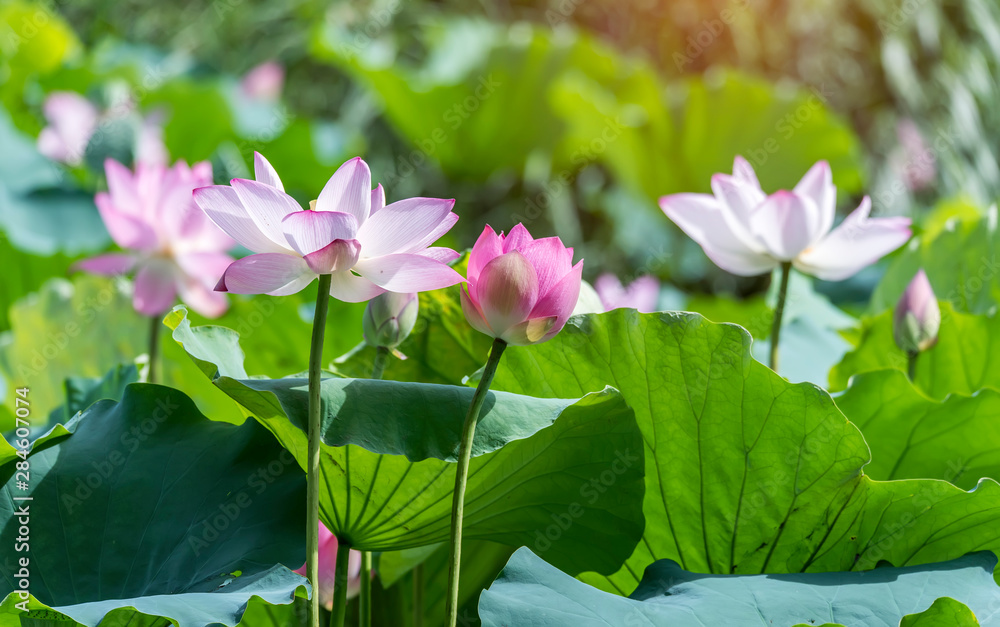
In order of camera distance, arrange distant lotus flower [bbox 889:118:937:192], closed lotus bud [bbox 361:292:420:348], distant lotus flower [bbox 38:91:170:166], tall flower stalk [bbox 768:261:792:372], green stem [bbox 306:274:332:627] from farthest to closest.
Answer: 1. distant lotus flower [bbox 889:118:937:192]
2. distant lotus flower [bbox 38:91:170:166]
3. tall flower stalk [bbox 768:261:792:372]
4. closed lotus bud [bbox 361:292:420:348]
5. green stem [bbox 306:274:332:627]

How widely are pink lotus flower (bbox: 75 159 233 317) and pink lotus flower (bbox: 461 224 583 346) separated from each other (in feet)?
1.49

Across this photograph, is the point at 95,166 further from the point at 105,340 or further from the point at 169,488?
the point at 169,488

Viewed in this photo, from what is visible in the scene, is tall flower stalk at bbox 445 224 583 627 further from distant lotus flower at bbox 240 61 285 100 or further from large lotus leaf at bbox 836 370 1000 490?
distant lotus flower at bbox 240 61 285 100

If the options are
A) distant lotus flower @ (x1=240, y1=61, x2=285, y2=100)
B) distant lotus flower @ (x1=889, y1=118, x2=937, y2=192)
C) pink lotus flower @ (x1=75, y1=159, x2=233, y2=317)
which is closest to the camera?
pink lotus flower @ (x1=75, y1=159, x2=233, y2=317)

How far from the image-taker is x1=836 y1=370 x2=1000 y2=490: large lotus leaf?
21.5 inches

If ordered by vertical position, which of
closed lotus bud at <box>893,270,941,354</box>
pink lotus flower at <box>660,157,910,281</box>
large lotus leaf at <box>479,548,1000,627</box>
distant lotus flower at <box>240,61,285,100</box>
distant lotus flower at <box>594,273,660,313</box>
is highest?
pink lotus flower at <box>660,157,910,281</box>

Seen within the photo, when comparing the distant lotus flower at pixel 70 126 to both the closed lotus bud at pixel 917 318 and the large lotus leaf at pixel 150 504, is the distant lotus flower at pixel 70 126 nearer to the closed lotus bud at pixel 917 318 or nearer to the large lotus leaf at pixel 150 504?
the large lotus leaf at pixel 150 504

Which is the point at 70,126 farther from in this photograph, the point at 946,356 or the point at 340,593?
the point at 946,356

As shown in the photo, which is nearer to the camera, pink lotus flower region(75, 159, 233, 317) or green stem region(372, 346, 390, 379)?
green stem region(372, 346, 390, 379)

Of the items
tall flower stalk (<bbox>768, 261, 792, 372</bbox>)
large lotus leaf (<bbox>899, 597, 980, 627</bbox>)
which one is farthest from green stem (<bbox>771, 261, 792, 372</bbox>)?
large lotus leaf (<bbox>899, 597, 980, 627</bbox>)

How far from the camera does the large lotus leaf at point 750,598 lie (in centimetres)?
40

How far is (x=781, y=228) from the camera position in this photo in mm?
628

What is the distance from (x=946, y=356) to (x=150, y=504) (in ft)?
2.10

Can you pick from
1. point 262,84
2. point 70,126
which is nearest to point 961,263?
point 70,126
